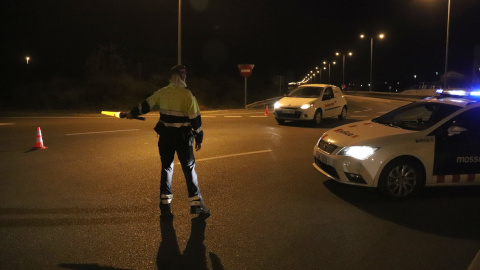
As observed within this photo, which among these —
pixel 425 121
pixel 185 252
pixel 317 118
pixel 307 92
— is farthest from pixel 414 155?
pixel 307 92

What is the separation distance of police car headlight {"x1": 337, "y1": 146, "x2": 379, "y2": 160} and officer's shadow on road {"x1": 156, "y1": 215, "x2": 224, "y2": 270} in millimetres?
2446

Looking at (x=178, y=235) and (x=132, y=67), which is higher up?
(x=132, y=67)

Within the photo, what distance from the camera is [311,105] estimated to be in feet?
54.2

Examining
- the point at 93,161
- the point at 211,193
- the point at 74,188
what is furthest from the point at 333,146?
the point at 93,161

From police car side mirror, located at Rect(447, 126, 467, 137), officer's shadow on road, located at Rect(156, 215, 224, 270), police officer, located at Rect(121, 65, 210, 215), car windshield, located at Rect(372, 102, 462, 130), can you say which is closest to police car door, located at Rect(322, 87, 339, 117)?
car windshield, located at Rect(372, 102, 462, 130)

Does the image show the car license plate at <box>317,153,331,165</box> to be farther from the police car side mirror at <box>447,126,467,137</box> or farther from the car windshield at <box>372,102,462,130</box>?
Result: the police car side mirror at <box>447,126,467,137</box>

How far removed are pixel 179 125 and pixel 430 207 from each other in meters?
3.59

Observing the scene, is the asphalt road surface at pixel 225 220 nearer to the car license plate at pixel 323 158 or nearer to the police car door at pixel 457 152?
the police car door at pixel 457 152

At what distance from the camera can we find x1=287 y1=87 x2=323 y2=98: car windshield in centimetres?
1764

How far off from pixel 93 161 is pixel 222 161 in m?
2.65

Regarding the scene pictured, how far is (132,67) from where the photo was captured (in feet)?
147

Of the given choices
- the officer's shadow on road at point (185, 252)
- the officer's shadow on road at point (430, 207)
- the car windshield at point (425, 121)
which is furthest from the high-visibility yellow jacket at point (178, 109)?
the car windshield at point (425, 121)

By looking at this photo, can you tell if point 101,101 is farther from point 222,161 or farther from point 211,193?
point 211,193

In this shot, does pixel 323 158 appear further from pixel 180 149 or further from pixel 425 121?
pixel 180 149
